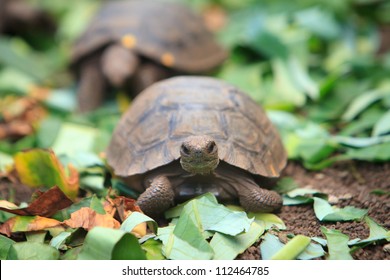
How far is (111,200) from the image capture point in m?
2.94

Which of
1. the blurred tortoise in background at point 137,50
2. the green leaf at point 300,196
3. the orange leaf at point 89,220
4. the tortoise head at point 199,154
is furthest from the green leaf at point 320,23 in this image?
the orange leaf at point 89,220

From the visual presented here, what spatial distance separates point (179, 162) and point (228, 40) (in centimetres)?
318

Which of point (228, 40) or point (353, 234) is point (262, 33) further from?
point (353, 234)

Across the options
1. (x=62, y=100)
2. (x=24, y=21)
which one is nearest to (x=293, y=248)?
(x=62, y=100)

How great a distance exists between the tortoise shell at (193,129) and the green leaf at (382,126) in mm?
700

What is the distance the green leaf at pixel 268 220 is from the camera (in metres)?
2.90

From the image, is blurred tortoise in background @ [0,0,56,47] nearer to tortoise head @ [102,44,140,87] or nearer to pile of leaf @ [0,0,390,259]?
pile of leaf @ [0,0,390,259]

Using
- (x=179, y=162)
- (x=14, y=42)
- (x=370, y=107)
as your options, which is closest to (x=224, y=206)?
(x=179, y=162)

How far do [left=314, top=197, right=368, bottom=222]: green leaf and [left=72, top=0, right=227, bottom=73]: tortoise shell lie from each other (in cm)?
233

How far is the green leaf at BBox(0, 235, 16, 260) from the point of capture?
266 centimetres

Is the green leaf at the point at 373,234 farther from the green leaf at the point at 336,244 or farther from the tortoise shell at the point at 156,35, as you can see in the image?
the tortoise shell at the point at 156,35

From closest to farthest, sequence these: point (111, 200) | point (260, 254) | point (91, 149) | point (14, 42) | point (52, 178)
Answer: point (260, 254) < point (111, 200) < point (52, 178) < point (91, 149) < point (14, 42)

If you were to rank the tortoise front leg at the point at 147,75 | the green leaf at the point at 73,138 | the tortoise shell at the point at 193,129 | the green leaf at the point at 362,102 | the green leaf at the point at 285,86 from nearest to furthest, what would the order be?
the tortoise shell at the point at 193,129 → the green leaf at the point at 73,138 → the green leaf at the point at 362,102 → the green leaf at the point at 285,86 → the tortoise front leg at the point at 147,75

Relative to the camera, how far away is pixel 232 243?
2.67 meters
